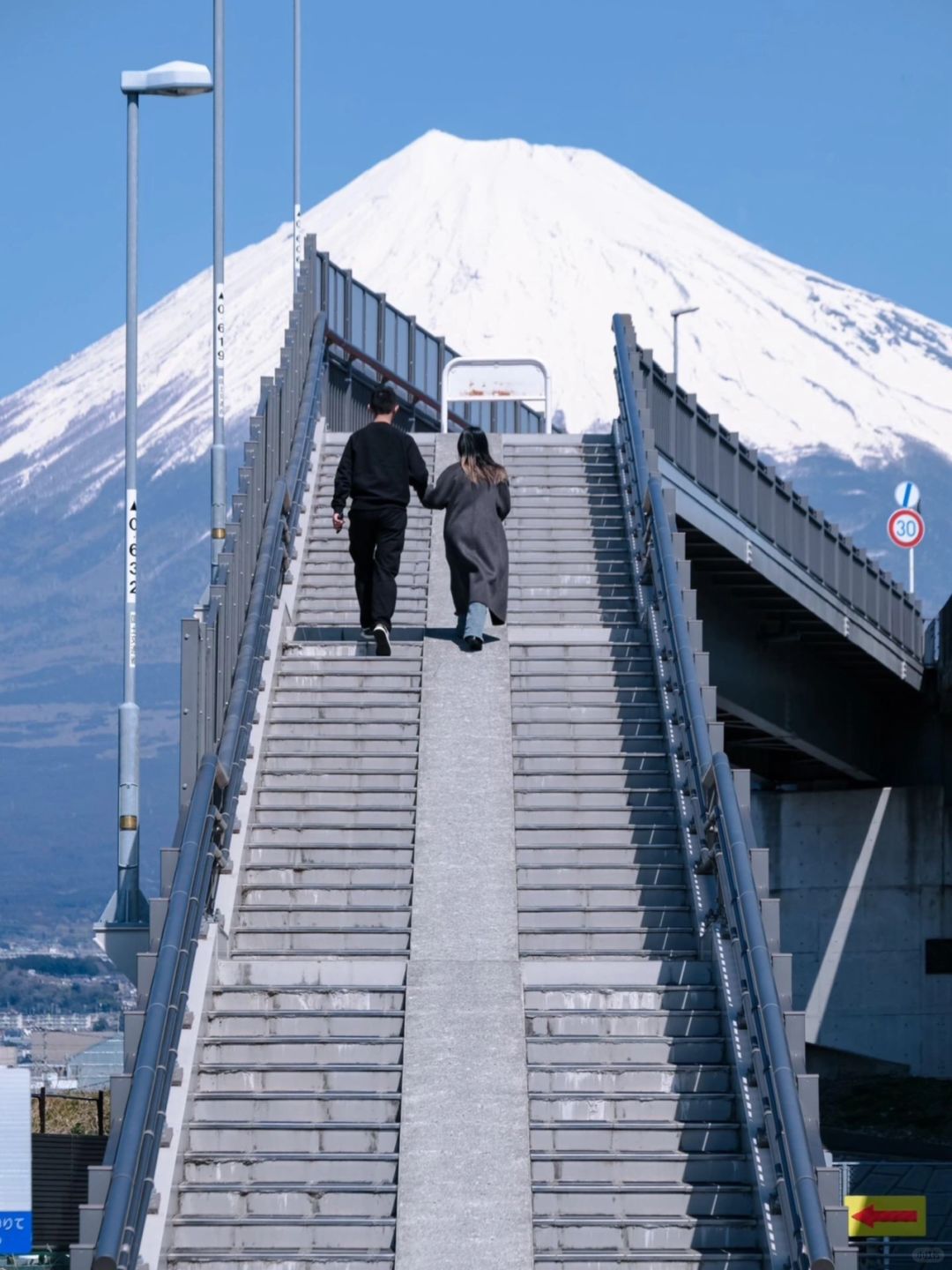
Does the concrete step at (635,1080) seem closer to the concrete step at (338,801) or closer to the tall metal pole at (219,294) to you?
the concrete step at (338,801)

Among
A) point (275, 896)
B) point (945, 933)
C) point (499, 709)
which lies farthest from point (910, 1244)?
point (945, 933)

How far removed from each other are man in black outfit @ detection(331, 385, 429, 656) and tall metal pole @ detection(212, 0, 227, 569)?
14.8 ft

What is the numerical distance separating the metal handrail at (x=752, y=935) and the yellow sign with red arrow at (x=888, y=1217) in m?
5.58

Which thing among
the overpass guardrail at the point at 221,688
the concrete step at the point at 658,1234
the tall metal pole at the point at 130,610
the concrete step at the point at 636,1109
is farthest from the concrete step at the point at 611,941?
the tall metal pole at the point at 130,610

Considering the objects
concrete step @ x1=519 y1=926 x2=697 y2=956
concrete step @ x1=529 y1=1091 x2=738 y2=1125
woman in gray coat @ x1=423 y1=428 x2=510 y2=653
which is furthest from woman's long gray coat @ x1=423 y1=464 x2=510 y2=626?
concrete step @ x1=529 y1=1091 x2=738 y2=1125

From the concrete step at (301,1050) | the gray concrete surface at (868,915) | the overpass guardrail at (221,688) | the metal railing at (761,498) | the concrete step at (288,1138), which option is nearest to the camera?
the overpass guardrail at (221,688)

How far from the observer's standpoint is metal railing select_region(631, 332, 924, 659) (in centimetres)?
2709

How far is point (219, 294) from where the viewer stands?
2291 cm

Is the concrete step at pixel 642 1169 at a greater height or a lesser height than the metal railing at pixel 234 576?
lesser

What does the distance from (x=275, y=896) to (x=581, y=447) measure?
32.1 feet

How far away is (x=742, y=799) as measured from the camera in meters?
12.7

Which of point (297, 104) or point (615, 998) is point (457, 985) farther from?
point (297, 104)

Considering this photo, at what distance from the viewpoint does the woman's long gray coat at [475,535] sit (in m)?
16.1

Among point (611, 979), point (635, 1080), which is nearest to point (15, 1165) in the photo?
point (611, 979)
